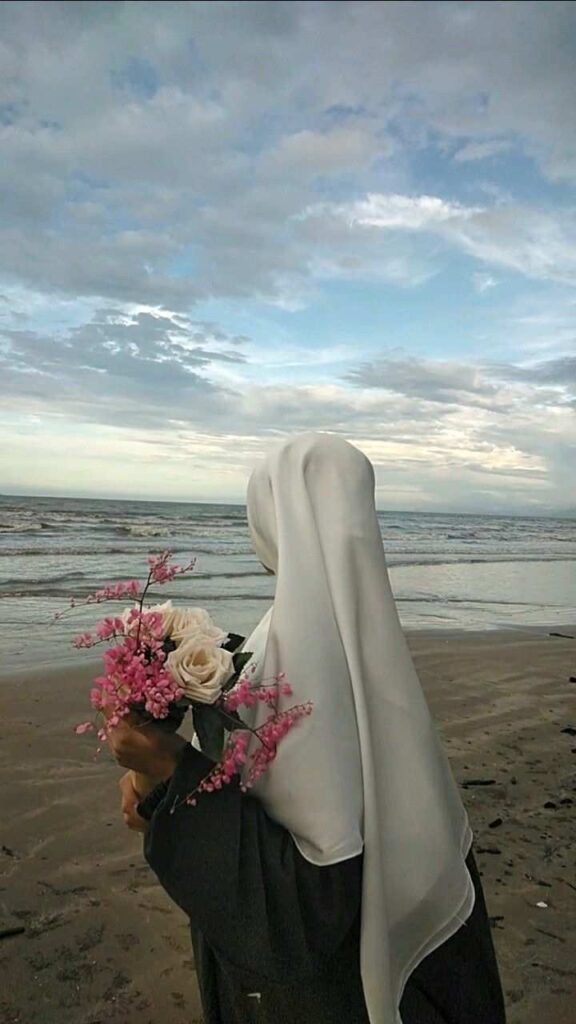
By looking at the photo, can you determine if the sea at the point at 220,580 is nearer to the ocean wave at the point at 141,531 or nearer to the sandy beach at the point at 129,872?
the ocean wave at the point at 141,531

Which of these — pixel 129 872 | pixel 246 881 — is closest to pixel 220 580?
pixel 129 872

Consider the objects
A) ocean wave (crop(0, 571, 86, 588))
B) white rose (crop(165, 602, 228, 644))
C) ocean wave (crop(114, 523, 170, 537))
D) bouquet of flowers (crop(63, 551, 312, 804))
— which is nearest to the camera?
bouquet of flowers (crop(63, 551, 312, 804))

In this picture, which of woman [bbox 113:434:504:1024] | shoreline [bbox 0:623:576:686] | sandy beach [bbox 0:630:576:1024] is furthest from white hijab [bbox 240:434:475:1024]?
shoreline [bbox 0:623:576:686]

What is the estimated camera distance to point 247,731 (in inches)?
64.8

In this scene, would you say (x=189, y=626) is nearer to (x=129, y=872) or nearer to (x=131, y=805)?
(x=131, y=805)

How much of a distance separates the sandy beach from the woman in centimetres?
146

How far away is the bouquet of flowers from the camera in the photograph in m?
1.52

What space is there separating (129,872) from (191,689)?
297 centimetres

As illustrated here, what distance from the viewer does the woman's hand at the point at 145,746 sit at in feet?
5.21

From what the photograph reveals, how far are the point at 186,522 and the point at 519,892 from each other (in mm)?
34199

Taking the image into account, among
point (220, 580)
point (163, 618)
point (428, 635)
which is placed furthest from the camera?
point (220, 580)

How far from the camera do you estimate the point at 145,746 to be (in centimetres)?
161

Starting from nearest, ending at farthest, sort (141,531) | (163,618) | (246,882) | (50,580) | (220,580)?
(246,882) < (163,618) < (50,580) < (220,580) < (141,531)

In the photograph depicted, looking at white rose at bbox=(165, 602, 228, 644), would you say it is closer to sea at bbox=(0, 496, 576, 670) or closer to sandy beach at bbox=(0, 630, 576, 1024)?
sandy beach at bbox=(0, 630, 576, 1024)
